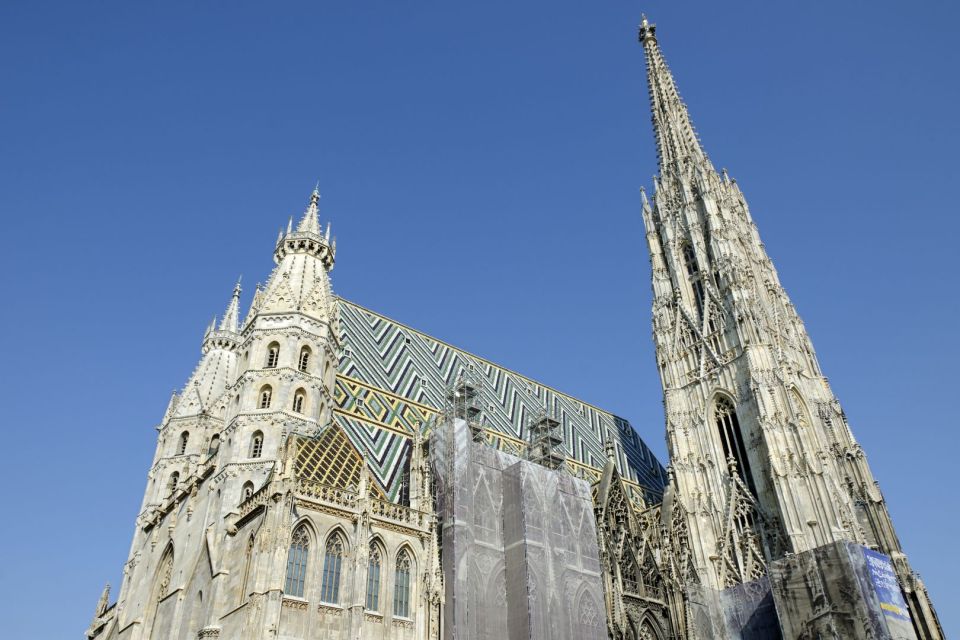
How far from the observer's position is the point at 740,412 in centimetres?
3456

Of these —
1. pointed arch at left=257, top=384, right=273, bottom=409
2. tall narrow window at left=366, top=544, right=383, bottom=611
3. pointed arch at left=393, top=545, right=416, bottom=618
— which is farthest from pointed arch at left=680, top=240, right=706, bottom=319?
tall narrow window at left=366, top=544, right=383, bottom=611

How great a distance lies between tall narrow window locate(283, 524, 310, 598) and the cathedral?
0.05 metres

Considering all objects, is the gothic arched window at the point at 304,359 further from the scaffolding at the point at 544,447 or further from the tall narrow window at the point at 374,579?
the scaffolding at the point at 544,447

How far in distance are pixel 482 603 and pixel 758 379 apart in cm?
1693

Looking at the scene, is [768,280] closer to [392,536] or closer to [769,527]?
[769,527]

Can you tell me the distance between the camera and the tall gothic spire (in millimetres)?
46375

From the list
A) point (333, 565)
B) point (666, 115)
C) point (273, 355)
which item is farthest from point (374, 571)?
point (666, 115)

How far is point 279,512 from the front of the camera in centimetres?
2069

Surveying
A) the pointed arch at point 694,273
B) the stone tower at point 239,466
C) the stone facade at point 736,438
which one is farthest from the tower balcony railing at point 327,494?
the pointed arch at point 694,273

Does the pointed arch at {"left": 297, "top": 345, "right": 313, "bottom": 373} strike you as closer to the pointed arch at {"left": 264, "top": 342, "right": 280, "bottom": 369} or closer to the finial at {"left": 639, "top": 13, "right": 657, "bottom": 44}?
the pointed arch at {"left": 264, "top": 342, "right": 280, "bottom": 369}

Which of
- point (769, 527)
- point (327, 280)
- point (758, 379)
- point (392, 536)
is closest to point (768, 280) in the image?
point (758, 379)

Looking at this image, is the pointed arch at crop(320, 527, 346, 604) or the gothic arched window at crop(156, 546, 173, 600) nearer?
the pointed arch at crop(320, 527, 346, 604)

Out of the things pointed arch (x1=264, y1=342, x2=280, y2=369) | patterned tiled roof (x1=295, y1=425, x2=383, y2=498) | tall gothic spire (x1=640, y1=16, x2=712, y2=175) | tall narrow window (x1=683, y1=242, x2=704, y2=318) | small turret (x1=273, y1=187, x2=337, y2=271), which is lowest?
patterned tiled roof (x1=295, y1=425, x2=383, y2=498)

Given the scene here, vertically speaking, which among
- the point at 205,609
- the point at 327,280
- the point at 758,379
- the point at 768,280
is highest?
the point at 768,280
